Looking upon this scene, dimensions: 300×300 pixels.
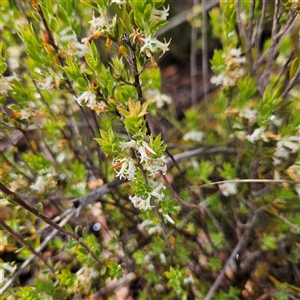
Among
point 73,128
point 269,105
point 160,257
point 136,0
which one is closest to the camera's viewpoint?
point 136,0

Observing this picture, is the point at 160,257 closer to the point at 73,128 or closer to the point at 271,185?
the point at 271,185

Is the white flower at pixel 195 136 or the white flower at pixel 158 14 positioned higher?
the white flower at pixel 158 14

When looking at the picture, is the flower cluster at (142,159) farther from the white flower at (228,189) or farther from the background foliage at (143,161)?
the white flower at (228,189)

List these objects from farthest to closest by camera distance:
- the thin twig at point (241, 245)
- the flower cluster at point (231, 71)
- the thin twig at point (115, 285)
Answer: the thin twig at point (115, 285) < the thin twig at point (241, 245) < the flower cluster at point (231, 71)

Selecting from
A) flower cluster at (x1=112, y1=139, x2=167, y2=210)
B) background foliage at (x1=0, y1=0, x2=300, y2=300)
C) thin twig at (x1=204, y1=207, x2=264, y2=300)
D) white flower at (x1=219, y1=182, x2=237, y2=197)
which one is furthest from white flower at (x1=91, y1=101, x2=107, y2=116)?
thin twig at (x1=204, y1=207, x2=264, y2=300)

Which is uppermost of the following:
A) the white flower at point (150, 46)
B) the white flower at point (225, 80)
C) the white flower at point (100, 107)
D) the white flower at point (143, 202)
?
the white flower at point (150, 46)

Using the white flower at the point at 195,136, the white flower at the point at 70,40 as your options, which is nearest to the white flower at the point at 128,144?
the white flower at the point at 70,40

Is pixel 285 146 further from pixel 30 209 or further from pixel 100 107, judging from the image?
pixel 30 209

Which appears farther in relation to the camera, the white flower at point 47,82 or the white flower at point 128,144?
the white flower at point 47,82

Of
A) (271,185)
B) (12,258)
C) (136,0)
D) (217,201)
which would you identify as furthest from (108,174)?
(136,0)
